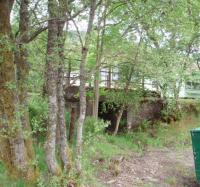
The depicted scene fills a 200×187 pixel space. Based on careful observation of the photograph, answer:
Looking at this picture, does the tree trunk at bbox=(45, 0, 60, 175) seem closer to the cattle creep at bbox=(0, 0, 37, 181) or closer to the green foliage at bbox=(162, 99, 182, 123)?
the cattle creep at bbox=(0, 0, 37, 181)

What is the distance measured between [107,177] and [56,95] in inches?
102

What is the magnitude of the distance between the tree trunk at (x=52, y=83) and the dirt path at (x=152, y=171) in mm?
1853

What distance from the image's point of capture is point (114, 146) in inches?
438

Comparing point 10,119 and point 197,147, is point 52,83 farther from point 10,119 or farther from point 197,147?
point 197,147

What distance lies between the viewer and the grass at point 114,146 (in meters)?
6.68

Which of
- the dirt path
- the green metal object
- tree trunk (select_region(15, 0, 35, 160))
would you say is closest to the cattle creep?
tree trunk (select_region(15, 0, 35, 160))

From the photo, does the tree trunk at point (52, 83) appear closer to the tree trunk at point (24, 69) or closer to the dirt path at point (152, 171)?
the tree trunk at point (24, 69)

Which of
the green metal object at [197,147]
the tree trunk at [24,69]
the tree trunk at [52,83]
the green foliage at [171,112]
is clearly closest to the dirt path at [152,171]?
the green metal object at [197,147]

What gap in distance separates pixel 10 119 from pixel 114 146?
5.05 meters

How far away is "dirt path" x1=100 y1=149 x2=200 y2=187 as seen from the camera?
8.35m

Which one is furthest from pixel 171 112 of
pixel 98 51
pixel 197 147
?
pixel 197 147

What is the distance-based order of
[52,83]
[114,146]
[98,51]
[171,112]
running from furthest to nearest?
[171,112]
[114,146]
[98,51]
[52,83]

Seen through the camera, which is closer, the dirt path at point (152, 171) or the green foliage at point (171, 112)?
the dirt path at point (152, 171)

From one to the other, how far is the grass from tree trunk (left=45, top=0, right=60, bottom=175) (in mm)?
426
